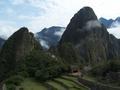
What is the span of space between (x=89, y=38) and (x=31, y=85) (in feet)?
167

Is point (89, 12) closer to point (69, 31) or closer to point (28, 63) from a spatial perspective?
point (69, 31)

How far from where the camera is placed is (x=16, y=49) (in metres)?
62.3

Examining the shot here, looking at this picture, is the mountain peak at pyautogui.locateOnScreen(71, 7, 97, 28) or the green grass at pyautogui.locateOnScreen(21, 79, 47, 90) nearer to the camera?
the green grass at pyautogui.locateOnScreen(21, 79, 47, 90)

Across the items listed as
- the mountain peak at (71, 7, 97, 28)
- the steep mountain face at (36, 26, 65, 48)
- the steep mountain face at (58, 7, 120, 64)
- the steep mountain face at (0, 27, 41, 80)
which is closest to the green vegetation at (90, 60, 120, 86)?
the steep mountain face at (0, 27, 41, 80)

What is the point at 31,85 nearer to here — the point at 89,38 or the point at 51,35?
the point at 89,38

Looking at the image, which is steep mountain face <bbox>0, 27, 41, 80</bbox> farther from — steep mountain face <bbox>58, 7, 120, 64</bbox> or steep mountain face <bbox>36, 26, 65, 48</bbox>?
steep mountain face <bbox>36, 26, 65, 48</bbox>

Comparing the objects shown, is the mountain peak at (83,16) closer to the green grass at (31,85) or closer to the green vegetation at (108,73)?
the green grass at (31,85)

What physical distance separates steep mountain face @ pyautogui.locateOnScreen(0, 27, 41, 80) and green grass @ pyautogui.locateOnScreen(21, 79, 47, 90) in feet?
46.2

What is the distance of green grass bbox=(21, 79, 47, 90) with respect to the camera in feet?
125

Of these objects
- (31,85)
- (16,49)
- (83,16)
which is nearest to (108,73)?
(31,85)

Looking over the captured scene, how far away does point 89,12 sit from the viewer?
98125 millimetres

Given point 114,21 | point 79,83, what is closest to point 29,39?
point 79,83

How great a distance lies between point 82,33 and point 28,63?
39998 millimetres

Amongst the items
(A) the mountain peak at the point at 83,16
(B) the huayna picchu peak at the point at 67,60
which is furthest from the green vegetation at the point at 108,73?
(A) the mountain peak at the point at 83,16
